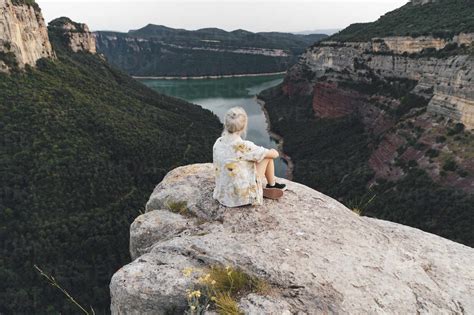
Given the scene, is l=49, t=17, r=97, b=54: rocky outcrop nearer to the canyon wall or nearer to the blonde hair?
the canyon wall

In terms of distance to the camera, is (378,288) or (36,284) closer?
(378,288)

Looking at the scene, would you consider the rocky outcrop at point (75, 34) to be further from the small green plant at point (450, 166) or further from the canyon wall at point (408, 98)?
the small green plant at point (450, 166)

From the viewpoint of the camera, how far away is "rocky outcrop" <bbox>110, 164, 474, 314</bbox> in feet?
19.4

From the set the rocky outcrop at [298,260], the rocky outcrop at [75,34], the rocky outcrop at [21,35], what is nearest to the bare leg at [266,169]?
the rocky outcrop at [298,260]

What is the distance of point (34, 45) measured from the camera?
182 ft

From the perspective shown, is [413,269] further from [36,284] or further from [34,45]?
[34,45]

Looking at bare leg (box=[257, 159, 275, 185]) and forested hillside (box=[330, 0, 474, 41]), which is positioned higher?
forested hillside (box=[330, 0, 474, 41])

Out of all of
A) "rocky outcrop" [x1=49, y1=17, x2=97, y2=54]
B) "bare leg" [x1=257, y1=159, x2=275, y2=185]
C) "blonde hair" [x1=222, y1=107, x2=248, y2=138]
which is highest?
"rocky outcrop" [x1=49, y1=17, x2=97, y2=54]

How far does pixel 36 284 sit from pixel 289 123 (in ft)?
226

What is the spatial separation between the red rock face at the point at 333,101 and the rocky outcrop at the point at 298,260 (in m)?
61.6

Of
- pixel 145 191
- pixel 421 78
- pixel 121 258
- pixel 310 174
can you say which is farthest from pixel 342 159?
pixel 121 258

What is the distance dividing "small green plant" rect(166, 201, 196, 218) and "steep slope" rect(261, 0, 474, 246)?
5063 millimetres

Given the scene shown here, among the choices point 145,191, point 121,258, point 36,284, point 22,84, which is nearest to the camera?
point 36,284

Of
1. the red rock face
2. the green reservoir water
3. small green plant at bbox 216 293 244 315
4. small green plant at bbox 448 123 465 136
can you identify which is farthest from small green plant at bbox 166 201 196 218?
the red rock face
